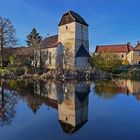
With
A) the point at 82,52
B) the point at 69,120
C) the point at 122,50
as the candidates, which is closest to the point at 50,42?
the point at 82,52

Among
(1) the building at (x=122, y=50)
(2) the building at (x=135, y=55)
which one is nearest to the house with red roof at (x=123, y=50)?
(1) the building at (x=122, y=50)

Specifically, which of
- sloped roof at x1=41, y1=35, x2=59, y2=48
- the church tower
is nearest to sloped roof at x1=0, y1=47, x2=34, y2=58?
sloped roof at x1=41, y1=35, x2=59, y2=48

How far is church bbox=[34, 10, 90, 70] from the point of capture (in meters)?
42.8

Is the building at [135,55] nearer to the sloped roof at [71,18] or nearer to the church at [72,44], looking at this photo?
the church at [72,44]

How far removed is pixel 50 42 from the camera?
5062 centimetres

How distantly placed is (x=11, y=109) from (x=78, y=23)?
30.9 meters

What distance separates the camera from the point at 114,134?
9.05 meters

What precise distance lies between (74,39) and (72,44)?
957 millimetres

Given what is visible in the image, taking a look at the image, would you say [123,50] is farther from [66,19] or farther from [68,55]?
[66,19]

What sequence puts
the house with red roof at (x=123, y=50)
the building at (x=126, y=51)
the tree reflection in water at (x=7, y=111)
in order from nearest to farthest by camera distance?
the tree reflection in water at (x=7, y=111), the building at (x=126, y=51), the house with red roof at (x=123, y=50)

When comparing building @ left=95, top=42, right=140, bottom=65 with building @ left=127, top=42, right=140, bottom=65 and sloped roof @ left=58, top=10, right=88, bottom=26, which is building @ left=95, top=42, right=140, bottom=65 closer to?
building @ left=127, top=42, right=140, bottom=65

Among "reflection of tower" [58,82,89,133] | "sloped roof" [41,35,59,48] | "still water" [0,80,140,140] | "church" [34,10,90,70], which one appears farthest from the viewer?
"sloped roof" [41,35,59,48]

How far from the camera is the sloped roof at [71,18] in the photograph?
4262cm

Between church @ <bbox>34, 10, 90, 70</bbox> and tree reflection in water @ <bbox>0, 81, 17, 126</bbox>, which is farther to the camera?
church @ <bbox>34, 10, 90, 70</bbox>
